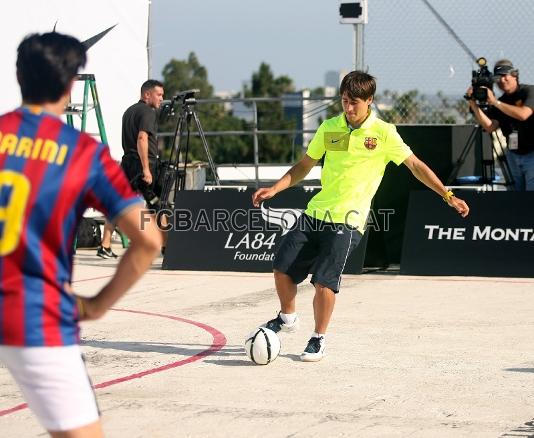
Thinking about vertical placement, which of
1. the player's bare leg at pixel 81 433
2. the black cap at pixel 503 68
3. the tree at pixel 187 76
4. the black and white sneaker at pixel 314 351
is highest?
the tree at pixel 187 76

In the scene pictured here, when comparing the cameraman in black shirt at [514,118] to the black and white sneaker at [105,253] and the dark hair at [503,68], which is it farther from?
the black and white sneaker at [105,253]

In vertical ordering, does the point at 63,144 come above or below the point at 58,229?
above

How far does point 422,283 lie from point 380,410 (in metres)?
6.09

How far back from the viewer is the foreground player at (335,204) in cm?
762

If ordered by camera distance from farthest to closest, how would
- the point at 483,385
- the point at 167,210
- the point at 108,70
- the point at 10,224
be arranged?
the point at 108,70 < the point at 167,210 < the point at 483,385 < the point at 10,224

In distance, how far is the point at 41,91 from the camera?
3350mm

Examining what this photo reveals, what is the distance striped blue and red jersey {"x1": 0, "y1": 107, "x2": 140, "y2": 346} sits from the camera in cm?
322

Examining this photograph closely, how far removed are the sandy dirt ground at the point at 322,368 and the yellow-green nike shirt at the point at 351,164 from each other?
1.02 metres

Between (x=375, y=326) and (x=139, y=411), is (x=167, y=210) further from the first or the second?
(x=139, y=411)

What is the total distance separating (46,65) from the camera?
3.31m

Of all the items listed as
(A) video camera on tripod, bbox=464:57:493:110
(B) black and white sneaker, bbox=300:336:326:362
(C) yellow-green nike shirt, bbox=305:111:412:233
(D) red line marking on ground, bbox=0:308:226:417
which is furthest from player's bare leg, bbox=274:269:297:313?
(A) video camera on tripod, bbox=464:57:493:110

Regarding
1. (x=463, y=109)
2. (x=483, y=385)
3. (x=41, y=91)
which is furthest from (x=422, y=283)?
(x=41, y=91)

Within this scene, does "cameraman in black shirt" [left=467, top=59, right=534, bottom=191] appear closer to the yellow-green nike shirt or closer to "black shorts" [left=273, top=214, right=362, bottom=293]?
the yellow-green nike shirt

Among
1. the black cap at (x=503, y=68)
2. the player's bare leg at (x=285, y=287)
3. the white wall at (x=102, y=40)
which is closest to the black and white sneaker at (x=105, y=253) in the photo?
the white wall at (x=102, y=40)
